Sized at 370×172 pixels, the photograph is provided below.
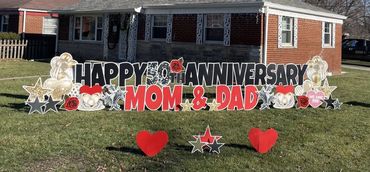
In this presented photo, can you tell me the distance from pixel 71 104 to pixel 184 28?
11492 mm

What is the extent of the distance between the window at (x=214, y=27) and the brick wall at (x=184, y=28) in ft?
1.72

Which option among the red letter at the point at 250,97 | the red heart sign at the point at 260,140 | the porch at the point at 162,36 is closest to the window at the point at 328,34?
the porch at the point at 162,36

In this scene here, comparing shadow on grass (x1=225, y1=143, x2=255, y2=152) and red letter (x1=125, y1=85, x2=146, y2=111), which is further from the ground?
red letter (x1=125, y1=85, x2=146, y2=111)

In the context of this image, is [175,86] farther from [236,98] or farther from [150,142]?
[150,142]

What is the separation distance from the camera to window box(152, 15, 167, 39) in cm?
2134

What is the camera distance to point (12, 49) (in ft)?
83.5

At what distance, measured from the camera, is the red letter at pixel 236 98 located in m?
10.1

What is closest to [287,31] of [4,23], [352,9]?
[4,23]

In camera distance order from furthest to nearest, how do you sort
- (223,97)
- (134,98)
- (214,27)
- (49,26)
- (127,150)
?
(49,26) < (214,27) < (223,97) < (134,98) < (127,150)

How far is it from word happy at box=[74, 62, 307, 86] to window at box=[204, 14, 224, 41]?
8192 mm

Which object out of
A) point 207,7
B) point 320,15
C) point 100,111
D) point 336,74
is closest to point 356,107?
point 100,111

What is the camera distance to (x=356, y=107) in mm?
11727

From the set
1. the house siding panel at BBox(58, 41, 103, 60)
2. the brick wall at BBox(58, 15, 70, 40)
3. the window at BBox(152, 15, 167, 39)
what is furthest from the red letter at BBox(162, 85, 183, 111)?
the brick wall at BBox(58, 15, 70, 40)

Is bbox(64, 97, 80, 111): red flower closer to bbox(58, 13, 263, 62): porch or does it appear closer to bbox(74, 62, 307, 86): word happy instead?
bbox(74, 62, 307, 86): word happy
